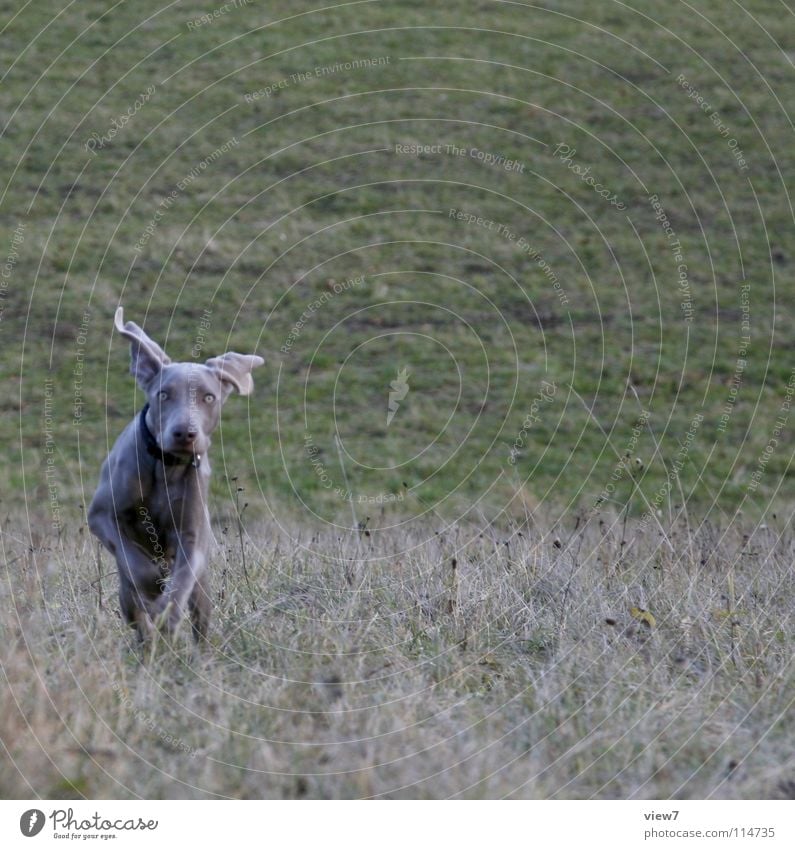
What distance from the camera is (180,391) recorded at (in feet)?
16.3

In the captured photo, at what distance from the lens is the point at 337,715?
4.68 metres

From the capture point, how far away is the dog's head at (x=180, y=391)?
191 inches

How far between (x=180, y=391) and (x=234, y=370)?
38 cm

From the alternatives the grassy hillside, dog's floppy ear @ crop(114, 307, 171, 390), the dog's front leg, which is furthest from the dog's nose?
the grassy hillside

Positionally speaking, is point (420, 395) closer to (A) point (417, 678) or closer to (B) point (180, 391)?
(A) point (417, 678)

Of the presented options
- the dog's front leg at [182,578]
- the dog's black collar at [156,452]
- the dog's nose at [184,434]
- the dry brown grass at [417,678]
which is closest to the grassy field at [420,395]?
the dry brown grass at [417,678]

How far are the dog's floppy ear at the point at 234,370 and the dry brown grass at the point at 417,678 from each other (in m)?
1.27

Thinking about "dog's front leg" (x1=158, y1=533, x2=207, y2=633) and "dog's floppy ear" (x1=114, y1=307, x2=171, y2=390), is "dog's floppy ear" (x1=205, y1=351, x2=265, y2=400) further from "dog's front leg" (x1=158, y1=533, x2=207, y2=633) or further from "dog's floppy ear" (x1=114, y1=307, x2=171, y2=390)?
"dog's front leg" (x1=158, y1=533, x2=207, y2=633)

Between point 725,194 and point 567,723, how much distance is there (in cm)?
1838

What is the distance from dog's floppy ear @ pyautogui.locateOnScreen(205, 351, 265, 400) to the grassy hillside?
279 inches

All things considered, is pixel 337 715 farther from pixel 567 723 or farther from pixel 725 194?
pixel 725 194

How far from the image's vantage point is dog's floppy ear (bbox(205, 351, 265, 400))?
5230 mm

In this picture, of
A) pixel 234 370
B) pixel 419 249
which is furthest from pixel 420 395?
pixel 234 370

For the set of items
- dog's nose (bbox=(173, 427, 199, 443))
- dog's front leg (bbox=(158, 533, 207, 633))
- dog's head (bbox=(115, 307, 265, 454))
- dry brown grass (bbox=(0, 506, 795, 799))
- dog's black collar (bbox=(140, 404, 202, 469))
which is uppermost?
dog's head (bbox=(115, 307, 265, 454))
